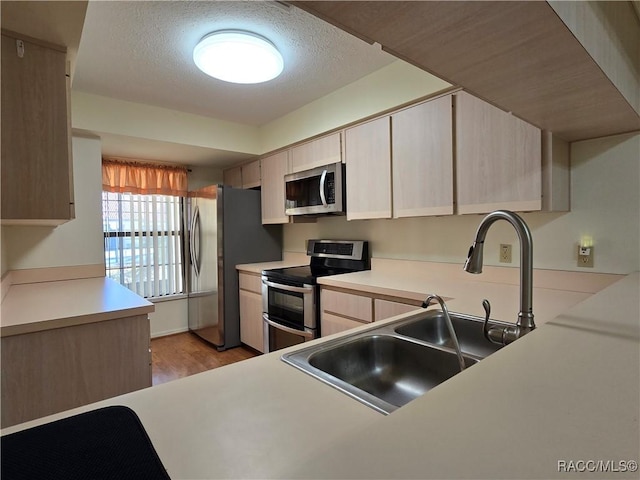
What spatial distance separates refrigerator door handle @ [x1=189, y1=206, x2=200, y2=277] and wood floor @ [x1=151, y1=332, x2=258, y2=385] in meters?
0.78

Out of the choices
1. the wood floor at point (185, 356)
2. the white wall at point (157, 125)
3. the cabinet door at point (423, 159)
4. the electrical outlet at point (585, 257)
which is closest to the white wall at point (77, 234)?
the white wall at point (157, 125)

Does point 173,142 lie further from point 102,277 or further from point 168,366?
point 168,366

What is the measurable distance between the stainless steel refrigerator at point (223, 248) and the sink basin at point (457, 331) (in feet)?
7.93

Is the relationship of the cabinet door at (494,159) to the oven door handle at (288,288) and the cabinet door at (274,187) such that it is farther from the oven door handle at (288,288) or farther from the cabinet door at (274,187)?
the cabinet door at (274,187)

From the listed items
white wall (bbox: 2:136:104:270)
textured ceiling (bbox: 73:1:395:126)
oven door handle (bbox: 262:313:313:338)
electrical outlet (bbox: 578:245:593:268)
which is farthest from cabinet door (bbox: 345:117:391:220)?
white wall (bbox: 2:136:104:270)

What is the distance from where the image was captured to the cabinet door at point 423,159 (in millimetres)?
1998

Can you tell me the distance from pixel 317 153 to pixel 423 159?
104 centimetres

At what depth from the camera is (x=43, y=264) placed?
8.62ft

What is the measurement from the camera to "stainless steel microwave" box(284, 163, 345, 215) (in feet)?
8.71

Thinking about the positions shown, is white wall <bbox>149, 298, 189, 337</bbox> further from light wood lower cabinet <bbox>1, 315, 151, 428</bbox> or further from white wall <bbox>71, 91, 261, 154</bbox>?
light wood lower cabinet <bbox>1, 315, 151, 428</bbox>

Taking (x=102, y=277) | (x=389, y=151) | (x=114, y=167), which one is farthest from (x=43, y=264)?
(x=389, y=151)

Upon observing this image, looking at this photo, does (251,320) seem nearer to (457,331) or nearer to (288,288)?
(288,288)

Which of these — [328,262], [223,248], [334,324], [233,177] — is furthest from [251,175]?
[334,324]

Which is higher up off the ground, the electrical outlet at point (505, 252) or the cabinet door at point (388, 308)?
the electrical outlet at point (505, 252)
